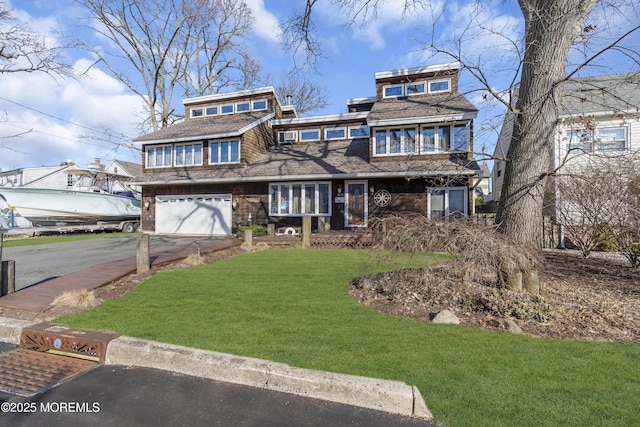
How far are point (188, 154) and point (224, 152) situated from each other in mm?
2437

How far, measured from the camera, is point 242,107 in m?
20.0

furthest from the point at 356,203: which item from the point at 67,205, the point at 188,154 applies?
the point at 67,205

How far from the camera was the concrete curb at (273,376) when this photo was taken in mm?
2514

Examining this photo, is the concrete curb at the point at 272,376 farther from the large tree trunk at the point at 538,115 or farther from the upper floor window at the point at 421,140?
the upper floor window at the point at 421,140

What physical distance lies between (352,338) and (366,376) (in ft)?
2.94

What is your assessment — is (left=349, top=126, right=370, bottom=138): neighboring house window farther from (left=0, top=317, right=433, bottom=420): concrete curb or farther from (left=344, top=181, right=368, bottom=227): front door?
(left=0, top=317, right=433, bottom=420): concrete curb

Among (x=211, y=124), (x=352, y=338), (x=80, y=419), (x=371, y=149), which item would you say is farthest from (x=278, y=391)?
(x=211, y=124)

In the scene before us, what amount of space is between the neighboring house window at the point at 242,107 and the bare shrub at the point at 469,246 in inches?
670

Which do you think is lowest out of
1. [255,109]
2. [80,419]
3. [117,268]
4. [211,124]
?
[80,419]

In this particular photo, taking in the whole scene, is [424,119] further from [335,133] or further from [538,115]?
[538,115]

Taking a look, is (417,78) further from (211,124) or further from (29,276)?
(29,276)

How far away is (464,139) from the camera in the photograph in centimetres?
1345

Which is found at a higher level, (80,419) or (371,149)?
(371,149)

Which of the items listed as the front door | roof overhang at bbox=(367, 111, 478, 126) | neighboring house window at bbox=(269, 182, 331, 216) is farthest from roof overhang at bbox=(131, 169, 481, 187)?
roof overhang at bbox=(367, 111, 478, 126)
